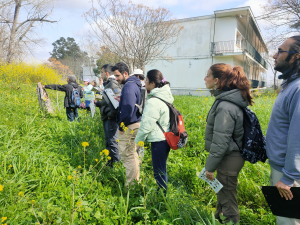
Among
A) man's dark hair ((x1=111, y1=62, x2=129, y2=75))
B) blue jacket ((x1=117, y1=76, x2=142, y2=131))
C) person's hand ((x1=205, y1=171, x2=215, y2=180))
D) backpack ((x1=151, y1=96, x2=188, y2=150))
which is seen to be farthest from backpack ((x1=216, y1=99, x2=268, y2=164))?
man's dark hair ((x1=111, y1=62, x2=129, y2=75))

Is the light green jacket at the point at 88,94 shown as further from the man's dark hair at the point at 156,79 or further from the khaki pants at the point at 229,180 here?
the khaki pants at the point at 229,180

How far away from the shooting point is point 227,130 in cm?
185

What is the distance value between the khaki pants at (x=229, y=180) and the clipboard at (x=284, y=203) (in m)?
0.43

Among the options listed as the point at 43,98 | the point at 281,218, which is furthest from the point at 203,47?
the point at 281,218

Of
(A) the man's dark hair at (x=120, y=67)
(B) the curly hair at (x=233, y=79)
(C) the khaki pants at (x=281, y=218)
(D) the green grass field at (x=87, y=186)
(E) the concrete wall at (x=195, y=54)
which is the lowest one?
(D) the green grass field at (x=87, y=186)

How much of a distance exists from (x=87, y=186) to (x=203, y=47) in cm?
2038

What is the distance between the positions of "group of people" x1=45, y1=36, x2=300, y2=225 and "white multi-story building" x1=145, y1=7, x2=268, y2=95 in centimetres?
1740

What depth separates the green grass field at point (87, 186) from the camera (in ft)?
6.38

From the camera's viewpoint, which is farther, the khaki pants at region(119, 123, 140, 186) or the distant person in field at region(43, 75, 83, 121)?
the distant person in field at region(43, 75, 83, 121)

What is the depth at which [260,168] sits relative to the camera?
3.26 meters

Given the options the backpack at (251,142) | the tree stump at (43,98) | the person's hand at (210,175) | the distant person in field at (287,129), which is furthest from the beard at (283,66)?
the tree stump at (43,98)

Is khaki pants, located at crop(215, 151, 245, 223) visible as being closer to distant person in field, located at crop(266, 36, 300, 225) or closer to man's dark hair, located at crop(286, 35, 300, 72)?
distant person in field, located at crop(266, 36, 300, 225)

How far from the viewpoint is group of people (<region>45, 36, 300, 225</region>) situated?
4.71 ft

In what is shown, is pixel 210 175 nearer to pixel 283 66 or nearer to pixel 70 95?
pixel 283 66
